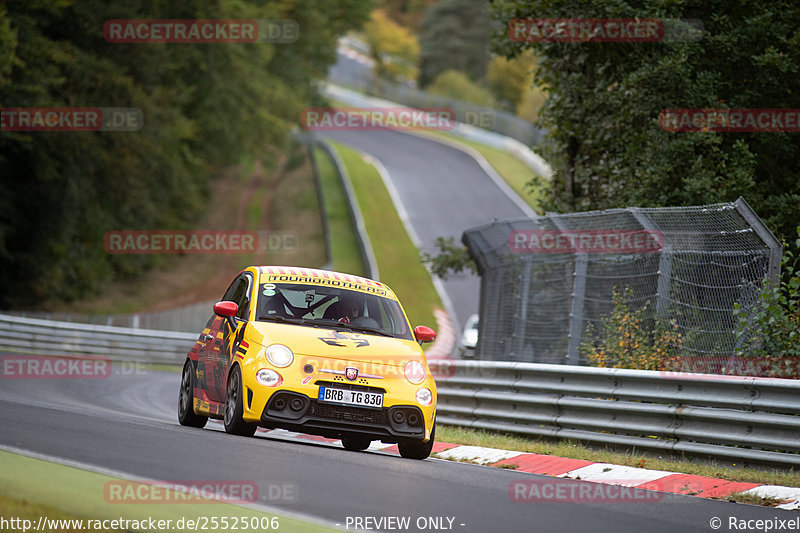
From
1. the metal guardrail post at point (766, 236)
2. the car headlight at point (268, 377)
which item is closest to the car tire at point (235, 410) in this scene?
the car headlight at point (268, 377)

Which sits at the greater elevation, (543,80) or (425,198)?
(425,198)

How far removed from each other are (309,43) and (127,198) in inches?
765

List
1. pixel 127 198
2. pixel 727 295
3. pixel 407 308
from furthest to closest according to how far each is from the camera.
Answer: pixel 407 308, pixel 127 198, pixel 727 295

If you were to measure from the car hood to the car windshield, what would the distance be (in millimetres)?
246

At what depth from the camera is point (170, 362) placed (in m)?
30.2

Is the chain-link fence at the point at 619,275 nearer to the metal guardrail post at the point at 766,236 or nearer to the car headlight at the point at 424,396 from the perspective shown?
the metal guardrail post at the point at 766,236

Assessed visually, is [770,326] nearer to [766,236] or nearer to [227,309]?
[766,236]

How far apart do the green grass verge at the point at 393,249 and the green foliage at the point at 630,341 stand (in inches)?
693

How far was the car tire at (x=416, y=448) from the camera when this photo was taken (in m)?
10.4

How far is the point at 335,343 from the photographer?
10.2 meters

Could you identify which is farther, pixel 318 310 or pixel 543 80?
pixel 543 80

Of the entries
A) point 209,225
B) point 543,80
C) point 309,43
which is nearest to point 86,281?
point 209,225

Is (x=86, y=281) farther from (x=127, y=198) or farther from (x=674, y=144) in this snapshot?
(x=674, y=144)

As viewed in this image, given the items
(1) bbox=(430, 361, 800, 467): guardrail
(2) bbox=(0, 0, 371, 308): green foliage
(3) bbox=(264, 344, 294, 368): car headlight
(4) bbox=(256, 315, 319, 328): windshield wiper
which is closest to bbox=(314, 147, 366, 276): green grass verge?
(2) bbox=(0, 0, 371, 308): green foliage
